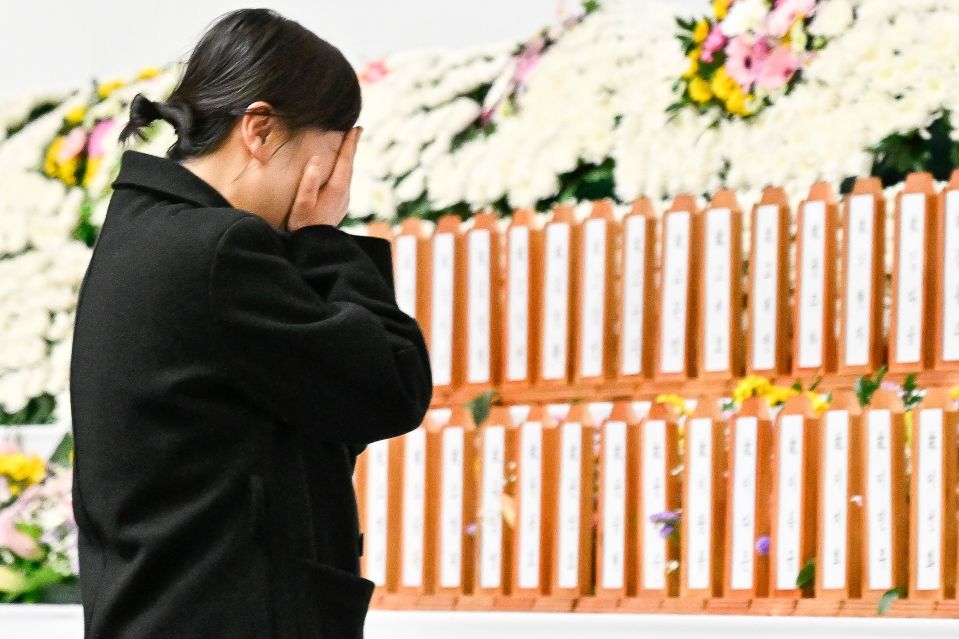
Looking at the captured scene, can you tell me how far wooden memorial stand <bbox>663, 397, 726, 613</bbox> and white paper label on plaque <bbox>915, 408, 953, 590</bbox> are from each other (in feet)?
0.71

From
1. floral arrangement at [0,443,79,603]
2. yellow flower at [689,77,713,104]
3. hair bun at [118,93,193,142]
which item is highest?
yellow flower at [689,77,713,104]

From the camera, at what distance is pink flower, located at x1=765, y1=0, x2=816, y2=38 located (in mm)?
1829

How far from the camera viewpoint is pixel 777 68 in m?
1.84

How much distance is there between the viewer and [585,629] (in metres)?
1.62

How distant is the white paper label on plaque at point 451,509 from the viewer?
1784mm

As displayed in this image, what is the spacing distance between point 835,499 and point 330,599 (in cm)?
76

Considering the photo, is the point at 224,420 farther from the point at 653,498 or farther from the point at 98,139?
the point at 98,139

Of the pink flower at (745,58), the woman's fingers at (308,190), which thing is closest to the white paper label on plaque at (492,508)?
the pink flower at (745,58)

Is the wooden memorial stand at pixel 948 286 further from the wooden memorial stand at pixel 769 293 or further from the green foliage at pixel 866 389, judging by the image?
the wooden memorial stand at pixel 769 293

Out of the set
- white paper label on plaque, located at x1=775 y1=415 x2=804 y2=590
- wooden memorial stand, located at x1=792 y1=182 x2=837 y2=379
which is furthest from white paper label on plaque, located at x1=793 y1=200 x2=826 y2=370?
white paper label on plaque, located at x1=775 y1=415 x2=804 y2=590

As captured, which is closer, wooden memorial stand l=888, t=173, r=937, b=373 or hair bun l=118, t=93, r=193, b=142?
hair bun l=118, t=93, r=193, b=142

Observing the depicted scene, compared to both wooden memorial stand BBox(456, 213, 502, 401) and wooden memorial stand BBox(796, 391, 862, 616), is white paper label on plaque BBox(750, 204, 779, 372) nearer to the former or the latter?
wooden memorial stand BBox(796, 391, 862, 616)

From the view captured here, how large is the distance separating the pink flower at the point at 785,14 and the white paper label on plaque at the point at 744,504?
1.73ft

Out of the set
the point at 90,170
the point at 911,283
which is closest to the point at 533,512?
the point at 911,283
